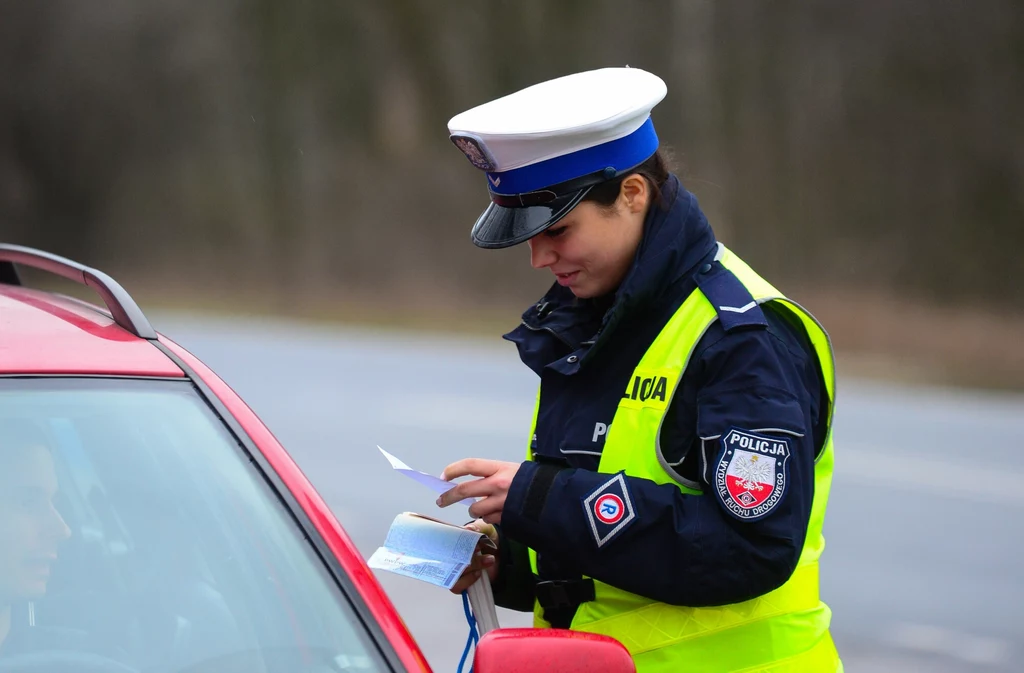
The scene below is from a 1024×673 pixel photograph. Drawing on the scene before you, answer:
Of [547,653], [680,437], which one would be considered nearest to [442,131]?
[680,437]

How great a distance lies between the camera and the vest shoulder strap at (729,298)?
1944 millimetres

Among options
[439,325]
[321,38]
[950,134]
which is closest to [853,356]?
[950,134]

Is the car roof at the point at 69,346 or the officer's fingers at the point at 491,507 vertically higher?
the car roof at the point at 69,346

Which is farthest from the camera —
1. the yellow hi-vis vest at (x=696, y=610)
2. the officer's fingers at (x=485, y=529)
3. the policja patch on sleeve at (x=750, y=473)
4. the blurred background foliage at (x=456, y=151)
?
the blurred background foliage at (x=456, y=151)

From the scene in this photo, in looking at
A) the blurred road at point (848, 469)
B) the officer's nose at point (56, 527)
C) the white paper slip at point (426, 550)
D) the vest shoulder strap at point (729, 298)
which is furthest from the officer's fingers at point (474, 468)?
the blurred road at point (848, 469)

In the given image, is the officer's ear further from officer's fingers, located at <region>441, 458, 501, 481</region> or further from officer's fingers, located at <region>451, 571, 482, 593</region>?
officer's fingers, located at <region>451, 571, 482, 593</region>

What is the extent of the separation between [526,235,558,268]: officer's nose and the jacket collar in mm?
131

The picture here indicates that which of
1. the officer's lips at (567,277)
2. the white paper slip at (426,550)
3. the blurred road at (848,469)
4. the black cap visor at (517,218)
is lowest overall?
the blurred road at (848,469)

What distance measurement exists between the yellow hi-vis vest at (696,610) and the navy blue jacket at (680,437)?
3 centimetres

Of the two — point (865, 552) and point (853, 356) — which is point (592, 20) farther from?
point (865, 552)

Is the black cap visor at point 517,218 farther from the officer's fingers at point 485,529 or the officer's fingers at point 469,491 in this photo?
the officer's fingers at point 485,529

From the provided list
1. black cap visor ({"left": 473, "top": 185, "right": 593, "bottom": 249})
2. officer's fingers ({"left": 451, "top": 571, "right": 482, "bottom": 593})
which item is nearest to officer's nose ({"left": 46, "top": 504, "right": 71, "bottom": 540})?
officer's fingers ({"left": 451, "top": 571, "right": 482, "bottom": 593})

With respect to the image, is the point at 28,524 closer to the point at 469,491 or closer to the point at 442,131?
the point at 469,491

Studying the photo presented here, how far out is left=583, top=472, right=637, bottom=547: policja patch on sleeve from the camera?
191cm
